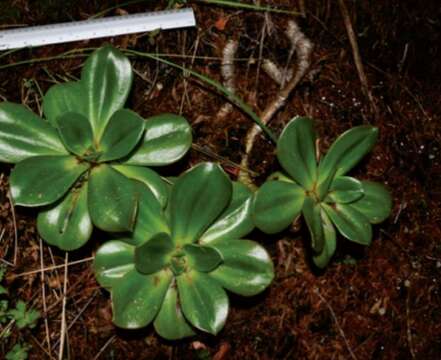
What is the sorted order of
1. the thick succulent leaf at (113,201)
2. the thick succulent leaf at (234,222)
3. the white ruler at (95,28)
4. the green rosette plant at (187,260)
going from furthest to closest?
the white ruler at (95,28), the thick succulent leaf at (234,222), the green rosette plant at (187,260), the thick succulent leaf at (113,201)

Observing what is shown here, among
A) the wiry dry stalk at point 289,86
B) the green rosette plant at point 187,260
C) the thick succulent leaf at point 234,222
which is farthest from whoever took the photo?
the wiry dry stalk at point 289,86

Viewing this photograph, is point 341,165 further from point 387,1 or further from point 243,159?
point 387,1

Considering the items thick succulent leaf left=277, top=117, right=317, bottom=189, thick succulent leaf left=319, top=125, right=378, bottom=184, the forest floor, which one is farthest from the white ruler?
thick succulent leaf left=319, top=125, right=378, bottom=184

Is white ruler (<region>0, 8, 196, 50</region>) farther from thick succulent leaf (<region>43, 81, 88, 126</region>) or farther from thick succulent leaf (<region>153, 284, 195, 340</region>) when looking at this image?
thick succulent leaf (<region>153, 284, 195, 340</region>)

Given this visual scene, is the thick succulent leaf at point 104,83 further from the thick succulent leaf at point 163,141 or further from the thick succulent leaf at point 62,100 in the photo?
the thick succulent leaf at point 163,141

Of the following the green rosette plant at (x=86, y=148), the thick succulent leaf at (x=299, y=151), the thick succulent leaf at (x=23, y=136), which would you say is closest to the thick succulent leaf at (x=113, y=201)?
the green rosette plant at (x=86, y=148)

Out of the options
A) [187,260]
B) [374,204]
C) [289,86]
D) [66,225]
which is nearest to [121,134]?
[66,225]
